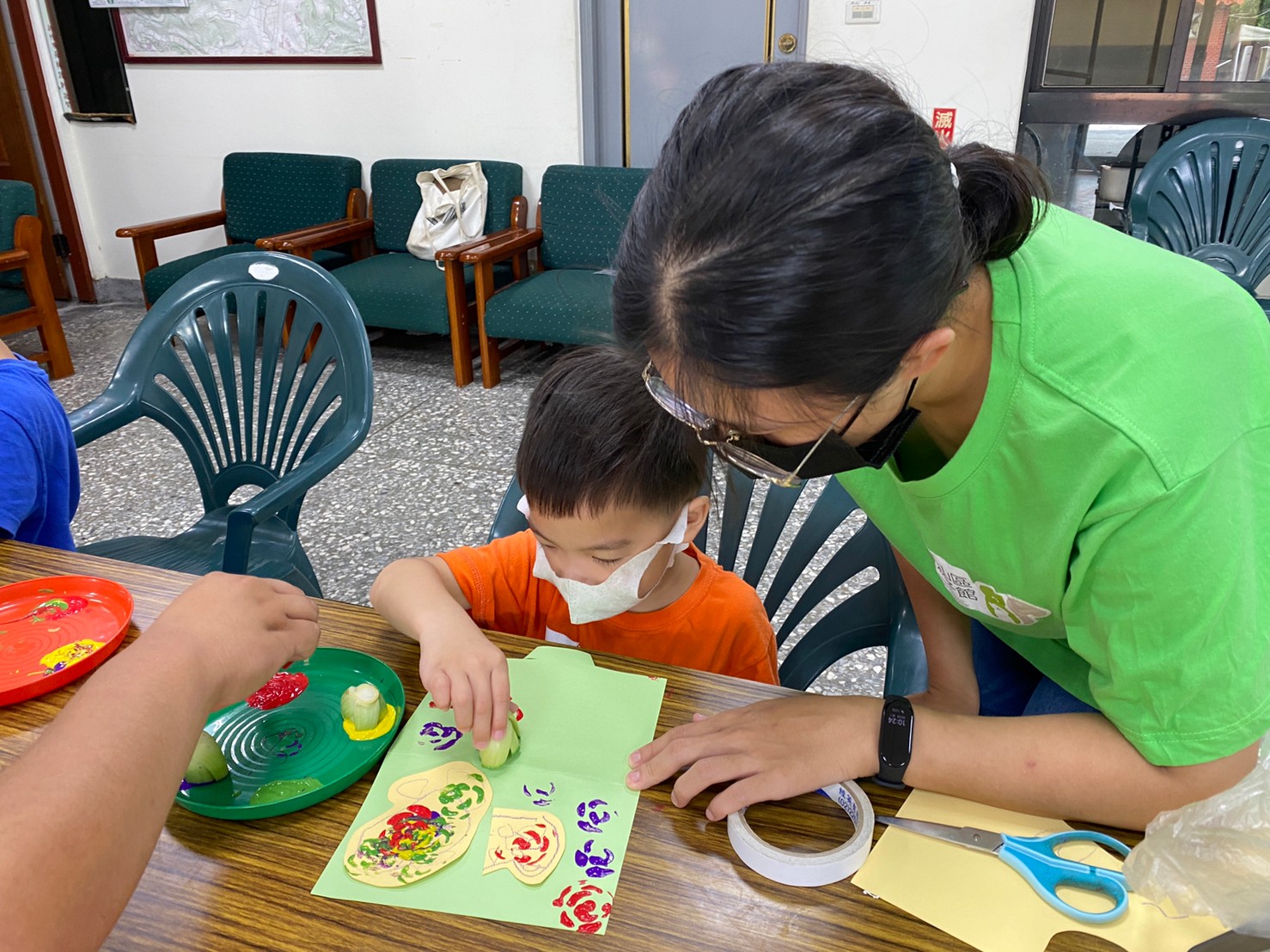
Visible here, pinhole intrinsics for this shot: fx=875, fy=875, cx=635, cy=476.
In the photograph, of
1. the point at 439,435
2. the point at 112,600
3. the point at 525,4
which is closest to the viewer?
the point at 112,600

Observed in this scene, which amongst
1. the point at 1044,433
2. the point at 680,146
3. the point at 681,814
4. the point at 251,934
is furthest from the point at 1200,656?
the point at 251,934

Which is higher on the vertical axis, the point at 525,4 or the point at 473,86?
the point at 525,4

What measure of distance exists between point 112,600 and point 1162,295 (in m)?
1.05

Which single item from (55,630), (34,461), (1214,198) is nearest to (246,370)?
(34,461)

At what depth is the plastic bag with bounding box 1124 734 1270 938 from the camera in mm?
526

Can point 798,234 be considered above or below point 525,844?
above

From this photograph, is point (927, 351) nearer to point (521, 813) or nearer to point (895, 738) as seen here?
point (895, 738)

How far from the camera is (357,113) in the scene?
415cm

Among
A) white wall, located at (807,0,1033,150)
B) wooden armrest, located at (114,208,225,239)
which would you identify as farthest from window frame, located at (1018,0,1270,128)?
wooden armrest, located at (114,208,225,239)

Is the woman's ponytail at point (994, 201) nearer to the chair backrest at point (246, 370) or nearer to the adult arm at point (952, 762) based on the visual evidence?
the adult arm at point (952, 762)

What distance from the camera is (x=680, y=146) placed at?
0.62m

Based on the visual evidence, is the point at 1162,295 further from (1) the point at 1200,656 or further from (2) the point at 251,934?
(2) the point at 251,934

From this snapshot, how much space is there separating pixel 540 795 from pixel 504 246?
10.2 feet

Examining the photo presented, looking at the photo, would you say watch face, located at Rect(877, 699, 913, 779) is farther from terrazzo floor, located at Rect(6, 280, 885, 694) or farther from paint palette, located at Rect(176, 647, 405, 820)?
terrazzo floor, located at Rect(6, 280, 885, 694)
